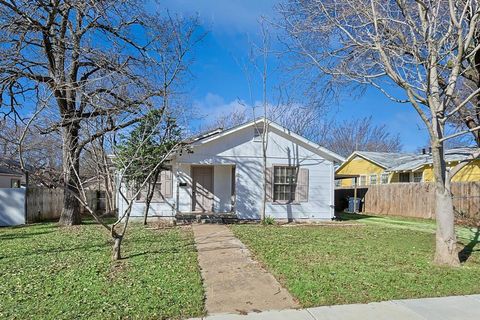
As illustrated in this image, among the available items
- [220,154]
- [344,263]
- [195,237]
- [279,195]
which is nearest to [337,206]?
[279,195]

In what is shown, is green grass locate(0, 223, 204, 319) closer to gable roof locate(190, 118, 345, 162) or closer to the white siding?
the white siding

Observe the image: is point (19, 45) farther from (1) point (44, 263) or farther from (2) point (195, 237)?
(2) point (195, 237)

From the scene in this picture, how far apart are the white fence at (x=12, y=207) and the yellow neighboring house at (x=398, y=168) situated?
1707 cm

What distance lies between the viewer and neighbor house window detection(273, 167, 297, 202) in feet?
49.7

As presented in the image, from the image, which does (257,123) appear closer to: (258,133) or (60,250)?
(258,133)

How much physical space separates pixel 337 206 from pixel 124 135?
17447 mm

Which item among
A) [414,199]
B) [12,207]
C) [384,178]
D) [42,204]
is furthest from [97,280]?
[384,178]

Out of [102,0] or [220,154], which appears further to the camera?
[220,154]

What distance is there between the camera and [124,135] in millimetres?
11172

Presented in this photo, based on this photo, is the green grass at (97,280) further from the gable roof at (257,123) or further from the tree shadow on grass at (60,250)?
the gable roof at (257,123)

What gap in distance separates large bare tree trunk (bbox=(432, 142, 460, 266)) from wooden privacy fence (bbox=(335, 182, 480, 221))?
921 cm

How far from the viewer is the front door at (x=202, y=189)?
613 inches

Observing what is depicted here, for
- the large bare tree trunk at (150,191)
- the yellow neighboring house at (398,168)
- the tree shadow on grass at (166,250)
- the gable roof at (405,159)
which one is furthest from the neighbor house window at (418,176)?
the tree shadow on grass at (166,250)

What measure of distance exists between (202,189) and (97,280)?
10.2 meters
